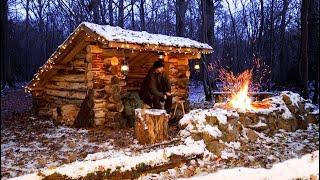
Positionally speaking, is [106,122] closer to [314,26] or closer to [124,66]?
[124,66]

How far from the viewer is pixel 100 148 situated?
8.24 meters

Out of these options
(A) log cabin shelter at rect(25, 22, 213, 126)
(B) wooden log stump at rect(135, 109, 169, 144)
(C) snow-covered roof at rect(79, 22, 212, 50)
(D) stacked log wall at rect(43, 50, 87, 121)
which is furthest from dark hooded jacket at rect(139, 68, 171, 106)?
(B) wooden log stump at rect(135, 109, 169, 144)

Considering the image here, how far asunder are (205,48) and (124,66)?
3.79 m

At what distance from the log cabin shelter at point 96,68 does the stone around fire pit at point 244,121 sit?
2945 mm

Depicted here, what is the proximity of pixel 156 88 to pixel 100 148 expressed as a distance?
345 cm

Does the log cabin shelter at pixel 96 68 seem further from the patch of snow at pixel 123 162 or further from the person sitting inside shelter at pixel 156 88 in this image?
the patch of snow at pixel 123 162

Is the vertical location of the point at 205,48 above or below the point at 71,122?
above

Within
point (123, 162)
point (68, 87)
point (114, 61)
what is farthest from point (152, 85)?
point (123, 162)

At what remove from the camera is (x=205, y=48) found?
1312cm

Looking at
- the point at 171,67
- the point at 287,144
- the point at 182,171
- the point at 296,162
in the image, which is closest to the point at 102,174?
the point at 182,171

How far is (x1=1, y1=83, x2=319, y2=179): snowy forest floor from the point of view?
674 cm

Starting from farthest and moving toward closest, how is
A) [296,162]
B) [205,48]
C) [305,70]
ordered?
1. [305,70]
2. [205,48]
3. [296,162]

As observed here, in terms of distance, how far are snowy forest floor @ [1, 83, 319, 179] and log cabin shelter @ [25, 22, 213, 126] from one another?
86 centimetres

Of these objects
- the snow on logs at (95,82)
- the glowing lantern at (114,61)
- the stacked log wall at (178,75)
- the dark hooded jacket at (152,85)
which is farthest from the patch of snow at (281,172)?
the stacked log wall at (178,75)
